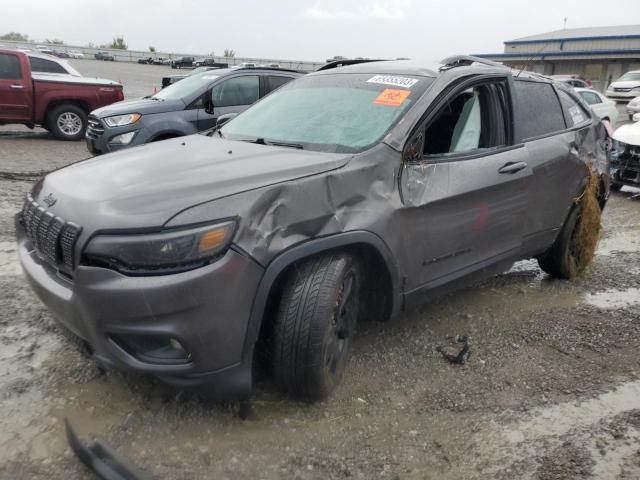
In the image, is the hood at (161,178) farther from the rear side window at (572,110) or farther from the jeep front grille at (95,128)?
the jeep front grille at (95,128)

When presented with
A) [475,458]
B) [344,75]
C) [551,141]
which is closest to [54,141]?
[344,75]

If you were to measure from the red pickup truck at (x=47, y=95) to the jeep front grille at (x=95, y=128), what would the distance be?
3722 mm

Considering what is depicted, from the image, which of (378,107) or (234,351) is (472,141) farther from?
(234,351)

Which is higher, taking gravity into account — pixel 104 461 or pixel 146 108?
pixel 146 108

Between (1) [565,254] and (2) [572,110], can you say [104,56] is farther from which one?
(1) [565,254]

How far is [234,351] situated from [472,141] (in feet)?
7.00

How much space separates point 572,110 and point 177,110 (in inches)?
208

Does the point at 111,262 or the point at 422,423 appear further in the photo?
the point at 422,423

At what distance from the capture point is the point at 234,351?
94.7 inches

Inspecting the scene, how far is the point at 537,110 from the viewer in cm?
415

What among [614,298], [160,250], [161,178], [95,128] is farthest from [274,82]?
[160,250]

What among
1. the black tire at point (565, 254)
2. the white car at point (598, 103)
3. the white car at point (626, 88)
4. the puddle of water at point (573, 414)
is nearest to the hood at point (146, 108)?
the black tire at point (565, 254)

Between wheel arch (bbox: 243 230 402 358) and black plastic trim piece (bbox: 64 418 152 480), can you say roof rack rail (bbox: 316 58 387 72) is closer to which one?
wheel arch (bbox: 243 230 402 358)

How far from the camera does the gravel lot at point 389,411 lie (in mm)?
2488
